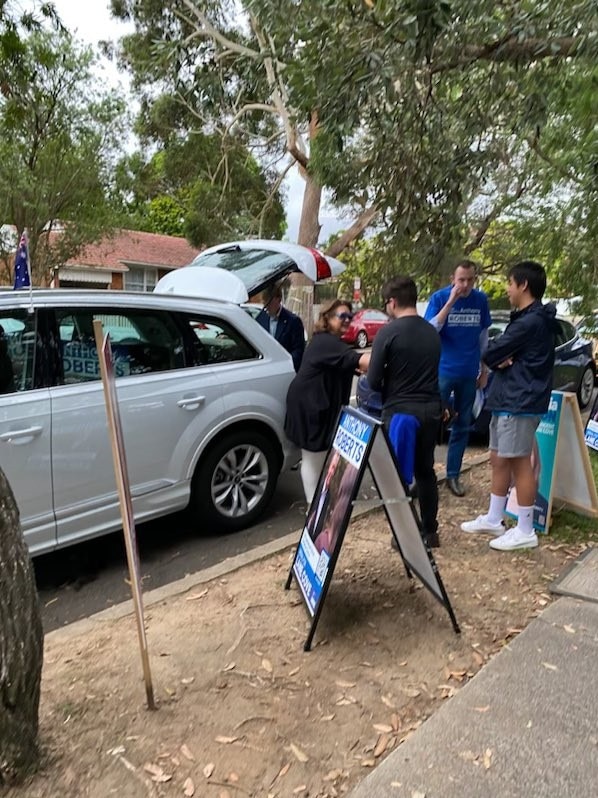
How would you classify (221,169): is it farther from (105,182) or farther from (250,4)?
(250,4)

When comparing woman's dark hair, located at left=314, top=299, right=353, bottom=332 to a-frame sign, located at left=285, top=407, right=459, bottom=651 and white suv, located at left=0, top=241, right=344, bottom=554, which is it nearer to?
white suv, located at left=0, top=241, right=344, bottom=554

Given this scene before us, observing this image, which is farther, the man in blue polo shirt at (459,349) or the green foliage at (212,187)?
the green foliage at (212,187)

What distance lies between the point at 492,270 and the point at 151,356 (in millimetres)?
23363

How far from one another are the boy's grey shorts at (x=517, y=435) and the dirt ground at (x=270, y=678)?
0.68 meters

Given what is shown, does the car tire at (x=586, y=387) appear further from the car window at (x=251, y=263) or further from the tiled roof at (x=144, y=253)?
the tiled roof at (x=144, y=253)

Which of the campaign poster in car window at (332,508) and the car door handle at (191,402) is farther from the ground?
the car door handle at (191,402)

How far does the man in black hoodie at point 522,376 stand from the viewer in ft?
13.4

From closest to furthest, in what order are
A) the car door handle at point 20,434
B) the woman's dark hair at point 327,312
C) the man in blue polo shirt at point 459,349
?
1. the car door handle at point 20,434
2. the woman's dark hair at point 327,312
3. the man in blue polo shirt at point 459,349

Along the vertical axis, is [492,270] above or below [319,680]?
above

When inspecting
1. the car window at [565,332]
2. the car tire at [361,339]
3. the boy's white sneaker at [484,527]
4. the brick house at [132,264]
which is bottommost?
the car tire at [361,339]

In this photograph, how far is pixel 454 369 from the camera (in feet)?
17.6

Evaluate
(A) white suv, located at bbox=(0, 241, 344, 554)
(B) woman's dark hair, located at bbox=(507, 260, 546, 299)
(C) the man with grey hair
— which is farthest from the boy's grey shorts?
(C) the man with grey hair

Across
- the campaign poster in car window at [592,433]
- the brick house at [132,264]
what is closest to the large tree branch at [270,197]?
the brick house at [132,264]

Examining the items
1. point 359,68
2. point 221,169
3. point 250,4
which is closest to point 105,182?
point 221,169
